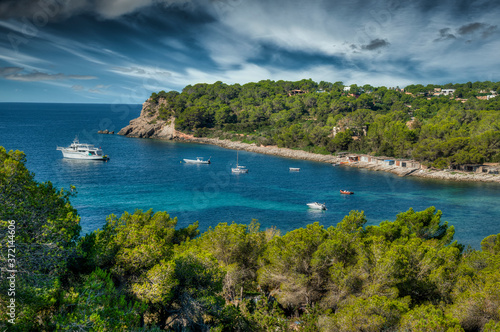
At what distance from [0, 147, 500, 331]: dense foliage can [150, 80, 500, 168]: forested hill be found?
166 ft

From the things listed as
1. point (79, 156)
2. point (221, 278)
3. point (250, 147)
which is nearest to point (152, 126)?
point (250, 147)

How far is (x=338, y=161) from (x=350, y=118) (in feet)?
59.4

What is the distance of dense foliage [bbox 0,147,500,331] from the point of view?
916 cm

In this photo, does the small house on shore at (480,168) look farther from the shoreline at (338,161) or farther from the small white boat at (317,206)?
the small white boat at (317,206)

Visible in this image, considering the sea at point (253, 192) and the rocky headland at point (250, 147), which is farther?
the rocky headland at point (250, 147)

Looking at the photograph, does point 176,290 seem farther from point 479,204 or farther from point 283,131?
point 283,131

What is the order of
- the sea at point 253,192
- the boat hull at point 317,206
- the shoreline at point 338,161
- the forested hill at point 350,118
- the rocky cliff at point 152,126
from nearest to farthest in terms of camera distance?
the sea at point 253,192 < the boat hull at point 317,206 < the shoreline at point 338,161 < the forested hill at point 350,118 < the rocky cliff at point 152,126

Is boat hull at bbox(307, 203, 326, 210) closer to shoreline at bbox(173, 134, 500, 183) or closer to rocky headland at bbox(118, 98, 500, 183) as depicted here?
shoreline at bbox(173, 134, 500, 183)

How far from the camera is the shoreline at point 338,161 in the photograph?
2126 inches

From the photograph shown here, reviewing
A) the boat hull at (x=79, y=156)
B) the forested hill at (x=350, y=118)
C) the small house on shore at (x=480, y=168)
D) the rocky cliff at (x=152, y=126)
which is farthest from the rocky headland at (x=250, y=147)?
the boat hull at (x=79, y=156)

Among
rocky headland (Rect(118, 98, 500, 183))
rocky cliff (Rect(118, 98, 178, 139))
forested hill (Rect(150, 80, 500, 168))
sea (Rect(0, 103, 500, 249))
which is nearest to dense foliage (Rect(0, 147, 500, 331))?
sea (Rect(0, 103, 500, 249))

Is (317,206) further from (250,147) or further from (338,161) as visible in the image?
(250,147)

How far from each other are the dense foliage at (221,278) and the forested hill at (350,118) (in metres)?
50.5

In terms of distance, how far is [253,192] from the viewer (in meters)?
46.8
